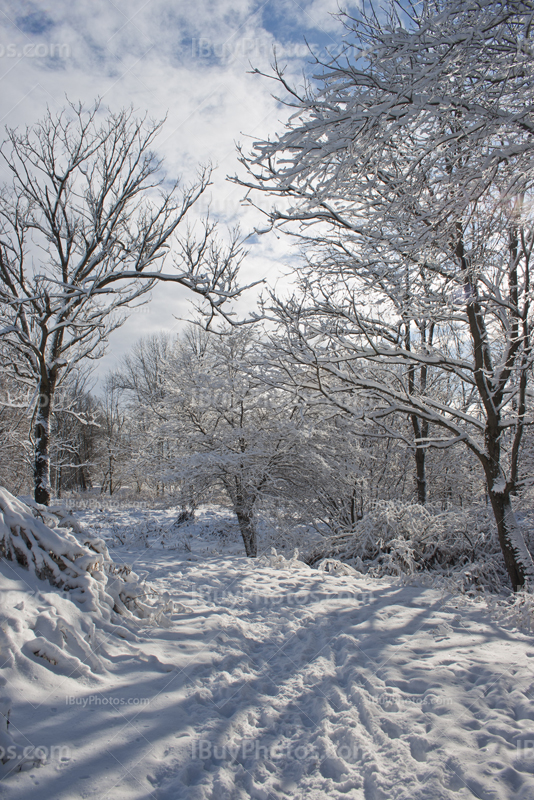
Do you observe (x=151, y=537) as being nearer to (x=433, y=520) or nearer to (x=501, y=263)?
(x=433, y=520)

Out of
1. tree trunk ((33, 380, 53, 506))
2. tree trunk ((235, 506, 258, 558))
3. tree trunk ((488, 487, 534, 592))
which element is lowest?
tree trunk ((235, 506, 258, 558))

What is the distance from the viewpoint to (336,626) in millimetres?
3807

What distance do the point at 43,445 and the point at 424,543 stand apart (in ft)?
24.1

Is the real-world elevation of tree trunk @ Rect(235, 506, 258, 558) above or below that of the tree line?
below

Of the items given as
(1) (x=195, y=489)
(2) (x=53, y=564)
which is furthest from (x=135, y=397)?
→ (2) (x=53, y=564)

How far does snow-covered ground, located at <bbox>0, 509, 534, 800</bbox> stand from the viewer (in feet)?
6.09

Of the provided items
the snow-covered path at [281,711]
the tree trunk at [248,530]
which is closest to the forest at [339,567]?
the snow-covered path at [281,711]

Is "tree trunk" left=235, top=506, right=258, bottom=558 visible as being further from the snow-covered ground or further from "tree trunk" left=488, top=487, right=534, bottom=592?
the snow-covered ground

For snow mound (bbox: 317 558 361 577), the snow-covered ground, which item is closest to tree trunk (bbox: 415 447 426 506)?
snow mound (bbox: 317 558 361 577)

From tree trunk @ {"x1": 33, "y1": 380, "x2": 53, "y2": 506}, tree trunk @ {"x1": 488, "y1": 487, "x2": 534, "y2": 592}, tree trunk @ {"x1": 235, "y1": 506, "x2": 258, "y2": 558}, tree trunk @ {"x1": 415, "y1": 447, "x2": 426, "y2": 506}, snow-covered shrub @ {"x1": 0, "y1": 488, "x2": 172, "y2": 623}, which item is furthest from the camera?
tree trunk @ {"x1": 415, "y1": 447, "x2": 426, "y2": 506}

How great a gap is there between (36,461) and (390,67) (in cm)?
759

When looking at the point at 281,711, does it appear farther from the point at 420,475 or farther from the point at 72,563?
the point at 420,475

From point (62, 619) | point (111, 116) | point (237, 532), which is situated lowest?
→ point (237, 532)

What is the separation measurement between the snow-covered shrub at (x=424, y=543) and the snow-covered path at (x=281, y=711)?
3.21 m
